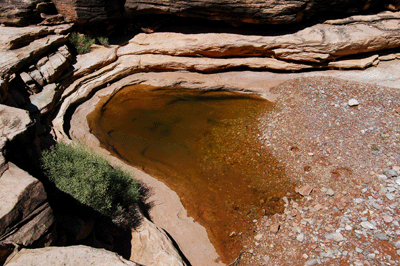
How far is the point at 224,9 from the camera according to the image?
824 cm

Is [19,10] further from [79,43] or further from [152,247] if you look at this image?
[152,247]

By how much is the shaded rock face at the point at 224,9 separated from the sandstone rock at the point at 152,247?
648 centimetres

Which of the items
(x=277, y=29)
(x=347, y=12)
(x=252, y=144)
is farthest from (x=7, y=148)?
(x=347, y=12)

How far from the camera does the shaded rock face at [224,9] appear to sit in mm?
8000

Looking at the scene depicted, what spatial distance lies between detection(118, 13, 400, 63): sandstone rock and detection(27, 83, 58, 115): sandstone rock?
271 centimetres

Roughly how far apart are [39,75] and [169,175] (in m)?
4.72

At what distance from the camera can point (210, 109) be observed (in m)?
8.52

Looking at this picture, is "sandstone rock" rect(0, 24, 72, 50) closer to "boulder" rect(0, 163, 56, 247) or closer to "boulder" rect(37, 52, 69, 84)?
"boulder" rect(37, 52, 69, 84)

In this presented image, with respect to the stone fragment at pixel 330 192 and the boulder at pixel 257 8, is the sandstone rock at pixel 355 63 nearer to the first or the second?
the boulder at pixel 257 8

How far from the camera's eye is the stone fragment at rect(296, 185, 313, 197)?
586 cm

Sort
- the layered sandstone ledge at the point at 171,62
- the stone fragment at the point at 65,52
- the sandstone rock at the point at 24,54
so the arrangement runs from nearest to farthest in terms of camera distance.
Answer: the sandstone rock at the point at 24,54 < the layered sandstone ledge at the point at 171,62 < the stone fragment at the point at 65,52

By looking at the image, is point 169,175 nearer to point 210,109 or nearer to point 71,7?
point 210,109

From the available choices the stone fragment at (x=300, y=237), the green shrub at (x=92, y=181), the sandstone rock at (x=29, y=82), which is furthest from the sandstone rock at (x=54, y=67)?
the stone fragment at (x=300, y=237)

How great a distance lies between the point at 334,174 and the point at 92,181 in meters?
5.07
